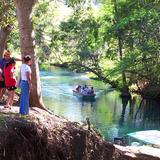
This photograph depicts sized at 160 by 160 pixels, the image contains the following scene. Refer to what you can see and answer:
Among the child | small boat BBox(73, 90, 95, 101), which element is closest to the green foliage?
the child

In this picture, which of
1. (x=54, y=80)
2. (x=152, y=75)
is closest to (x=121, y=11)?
(x=152, y=75)

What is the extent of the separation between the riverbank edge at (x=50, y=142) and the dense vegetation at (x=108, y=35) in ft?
20.4

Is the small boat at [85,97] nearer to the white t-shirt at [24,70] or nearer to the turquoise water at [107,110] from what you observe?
the turquoise water at [107,110]

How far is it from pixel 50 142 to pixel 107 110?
27.7m

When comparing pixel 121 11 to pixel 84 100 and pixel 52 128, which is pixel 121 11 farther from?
pixel 52 128

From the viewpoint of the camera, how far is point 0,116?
6262mm

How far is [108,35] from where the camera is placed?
32.8 metres

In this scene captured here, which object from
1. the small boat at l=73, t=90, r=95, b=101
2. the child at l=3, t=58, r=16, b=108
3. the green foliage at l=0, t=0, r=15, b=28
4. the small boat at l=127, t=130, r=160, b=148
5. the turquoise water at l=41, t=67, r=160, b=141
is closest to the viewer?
the child at l=3, t=58, r=16, b=108

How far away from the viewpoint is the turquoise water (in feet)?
90.3

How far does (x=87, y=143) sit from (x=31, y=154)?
A: 1.20 metres

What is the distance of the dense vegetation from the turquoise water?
2306 millimetres

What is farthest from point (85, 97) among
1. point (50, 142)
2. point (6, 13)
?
point (50, 142)

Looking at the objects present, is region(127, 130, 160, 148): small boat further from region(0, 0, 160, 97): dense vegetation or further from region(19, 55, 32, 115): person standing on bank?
region(19, 55, 32, 115): person standing on bank

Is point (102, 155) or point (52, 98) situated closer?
point (102, 155)
